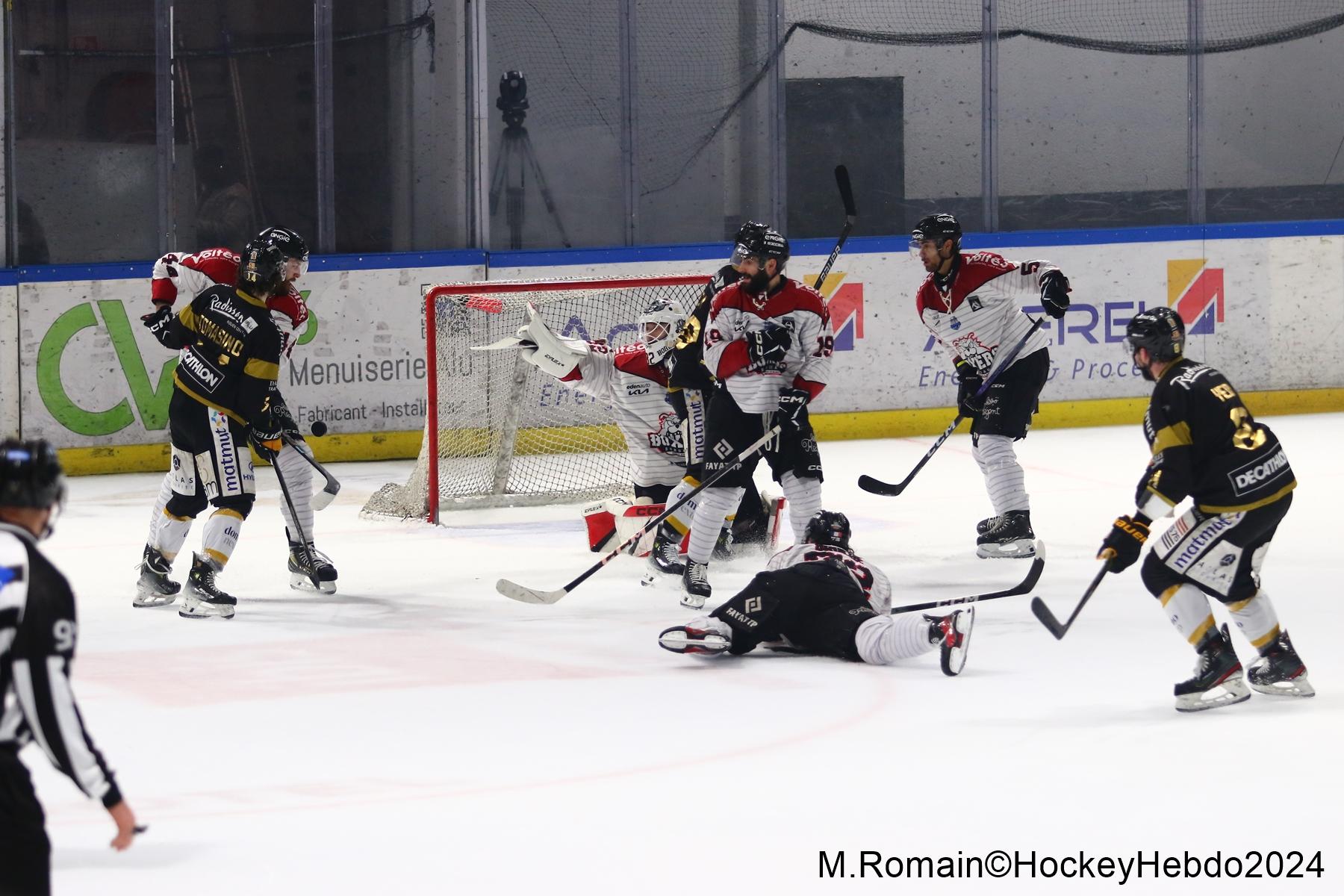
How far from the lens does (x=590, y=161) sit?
9781 mm

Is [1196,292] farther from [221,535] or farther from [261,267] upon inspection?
[221,535]

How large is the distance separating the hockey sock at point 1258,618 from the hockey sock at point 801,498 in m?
1.80

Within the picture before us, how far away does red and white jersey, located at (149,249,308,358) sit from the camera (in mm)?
6027

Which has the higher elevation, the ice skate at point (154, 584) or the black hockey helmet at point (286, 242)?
the black hockey helmet at point (286, 242)

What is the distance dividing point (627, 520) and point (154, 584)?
1663 millimetres

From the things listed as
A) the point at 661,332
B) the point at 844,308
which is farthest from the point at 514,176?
the point at 661,332

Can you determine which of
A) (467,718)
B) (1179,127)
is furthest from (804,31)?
(467,718)

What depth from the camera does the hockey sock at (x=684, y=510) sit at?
616 centimetres

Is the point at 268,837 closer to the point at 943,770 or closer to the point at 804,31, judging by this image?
the point at 943,770

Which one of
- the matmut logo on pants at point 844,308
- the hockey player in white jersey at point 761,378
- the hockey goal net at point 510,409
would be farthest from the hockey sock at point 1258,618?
the matmut logo on pants at point 844,308

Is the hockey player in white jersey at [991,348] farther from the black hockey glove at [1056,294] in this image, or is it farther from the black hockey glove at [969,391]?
the black hockey glove at [1056,294]

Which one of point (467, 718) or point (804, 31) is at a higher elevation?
point (804, 31)

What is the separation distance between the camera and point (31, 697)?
7.29 ft

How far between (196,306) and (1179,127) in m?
6.54
